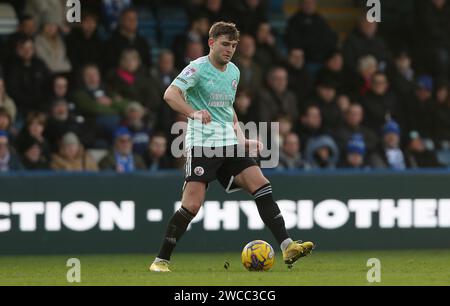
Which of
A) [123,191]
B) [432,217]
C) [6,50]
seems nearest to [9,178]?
[123,191]

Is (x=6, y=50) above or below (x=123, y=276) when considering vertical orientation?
above

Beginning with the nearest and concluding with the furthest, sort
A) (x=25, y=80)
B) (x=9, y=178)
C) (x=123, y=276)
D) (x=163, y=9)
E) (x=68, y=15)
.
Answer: (x=123, y=276)
(x=9, y=178)
(x=25, y=80)
(x=68, y=15)
(x=163, y=9)

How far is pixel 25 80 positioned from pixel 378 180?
4.53m

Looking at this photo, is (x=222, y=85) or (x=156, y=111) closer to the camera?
(x=222, y=85)

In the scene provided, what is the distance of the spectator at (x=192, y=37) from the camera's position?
15203mm

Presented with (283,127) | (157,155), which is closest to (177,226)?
(157,155)

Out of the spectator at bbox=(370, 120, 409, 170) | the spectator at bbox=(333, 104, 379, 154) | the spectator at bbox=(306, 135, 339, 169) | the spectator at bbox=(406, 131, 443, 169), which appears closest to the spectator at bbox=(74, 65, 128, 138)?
the spectator at bbox=(306, 135, 339, 169)

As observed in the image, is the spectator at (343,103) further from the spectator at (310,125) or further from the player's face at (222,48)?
the player's face at (222,48)

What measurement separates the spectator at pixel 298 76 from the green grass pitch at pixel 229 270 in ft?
11.7

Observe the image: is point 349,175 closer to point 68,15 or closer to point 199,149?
point 199,149

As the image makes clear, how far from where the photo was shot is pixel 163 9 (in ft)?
55.2

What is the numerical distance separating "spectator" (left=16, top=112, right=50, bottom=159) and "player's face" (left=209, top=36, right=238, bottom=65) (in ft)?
13.6

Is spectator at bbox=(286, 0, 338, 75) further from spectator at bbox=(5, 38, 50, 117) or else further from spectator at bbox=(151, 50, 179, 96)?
spectator at bbox=(5, 38, 50, 117)

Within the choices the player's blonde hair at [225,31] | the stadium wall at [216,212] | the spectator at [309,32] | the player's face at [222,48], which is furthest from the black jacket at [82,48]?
the player's blonde hair at [225,31]
